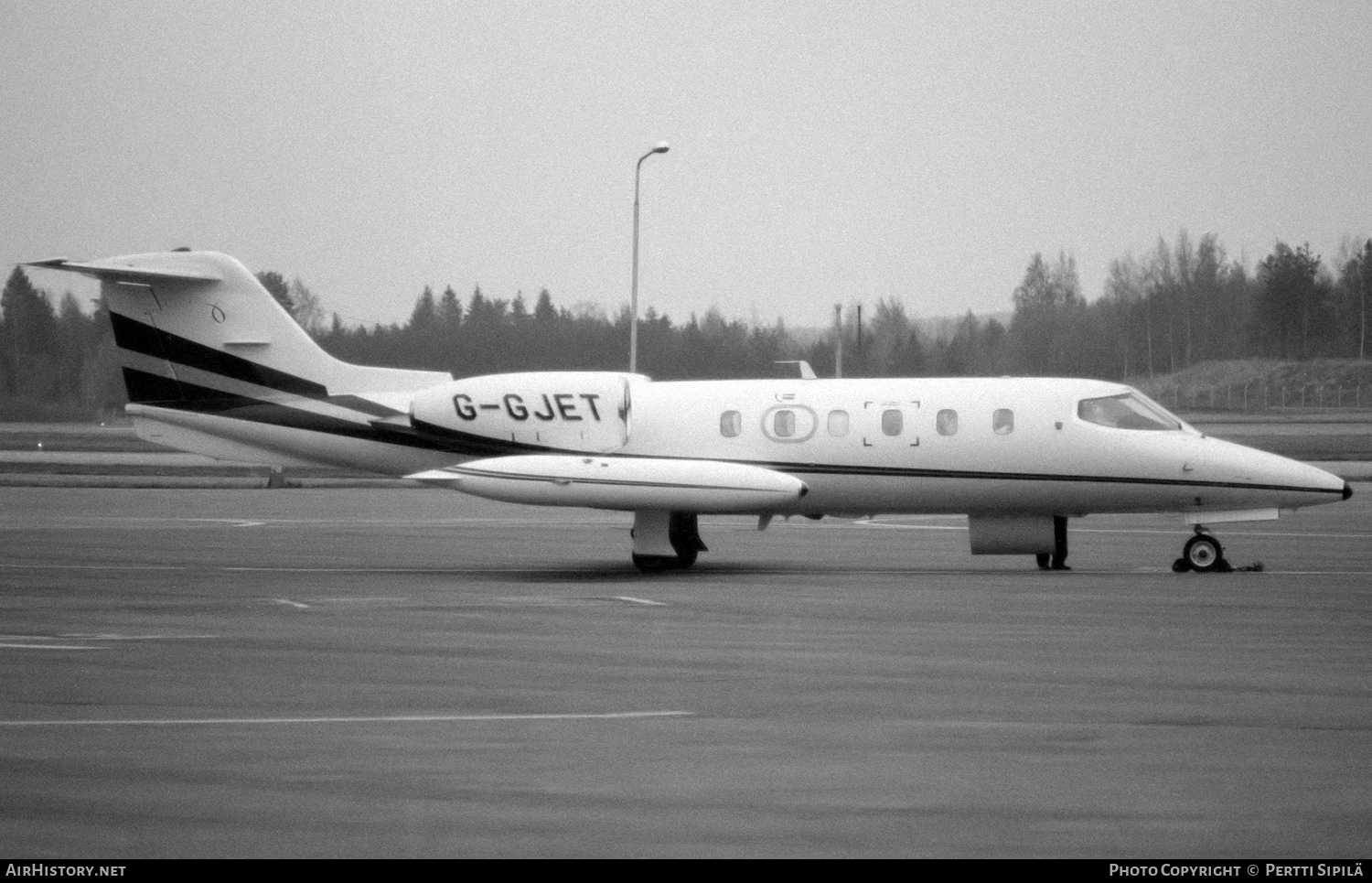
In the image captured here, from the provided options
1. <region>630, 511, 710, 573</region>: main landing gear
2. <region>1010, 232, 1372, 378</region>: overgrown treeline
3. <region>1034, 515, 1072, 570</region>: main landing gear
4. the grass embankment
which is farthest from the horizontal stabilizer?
the grass embankment

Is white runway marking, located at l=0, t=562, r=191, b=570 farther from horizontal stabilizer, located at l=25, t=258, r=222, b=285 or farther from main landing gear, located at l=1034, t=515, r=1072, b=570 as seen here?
main landing gear, located at l=1034, t=515, r=1072, b=570

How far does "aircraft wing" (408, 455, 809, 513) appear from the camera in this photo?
23266mm

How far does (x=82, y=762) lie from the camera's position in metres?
9.58

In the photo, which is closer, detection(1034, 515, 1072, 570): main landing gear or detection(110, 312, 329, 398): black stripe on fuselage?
detection(1034, 515, 1072, 570): main landing gear

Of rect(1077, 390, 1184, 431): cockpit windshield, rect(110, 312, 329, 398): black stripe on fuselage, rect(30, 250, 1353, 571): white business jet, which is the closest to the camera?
rect(30, 250, 1353, 571): white business jet

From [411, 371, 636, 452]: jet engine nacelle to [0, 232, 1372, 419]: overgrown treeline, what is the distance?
653 inches

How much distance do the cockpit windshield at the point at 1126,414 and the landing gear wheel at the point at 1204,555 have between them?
176cm

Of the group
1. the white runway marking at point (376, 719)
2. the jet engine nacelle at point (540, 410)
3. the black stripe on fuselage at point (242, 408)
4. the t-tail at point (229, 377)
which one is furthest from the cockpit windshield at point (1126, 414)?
the white runway marking at point (376, 719)

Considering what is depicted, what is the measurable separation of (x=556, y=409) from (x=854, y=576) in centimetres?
501

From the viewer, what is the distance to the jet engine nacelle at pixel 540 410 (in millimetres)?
24500

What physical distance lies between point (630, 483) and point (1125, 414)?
22.7 feet

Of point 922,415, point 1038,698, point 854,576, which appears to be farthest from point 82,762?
point 922,415

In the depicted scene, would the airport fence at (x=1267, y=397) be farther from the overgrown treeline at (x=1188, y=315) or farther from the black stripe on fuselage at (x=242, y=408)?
the black stripe on fuselage at (x=242, y=408)
